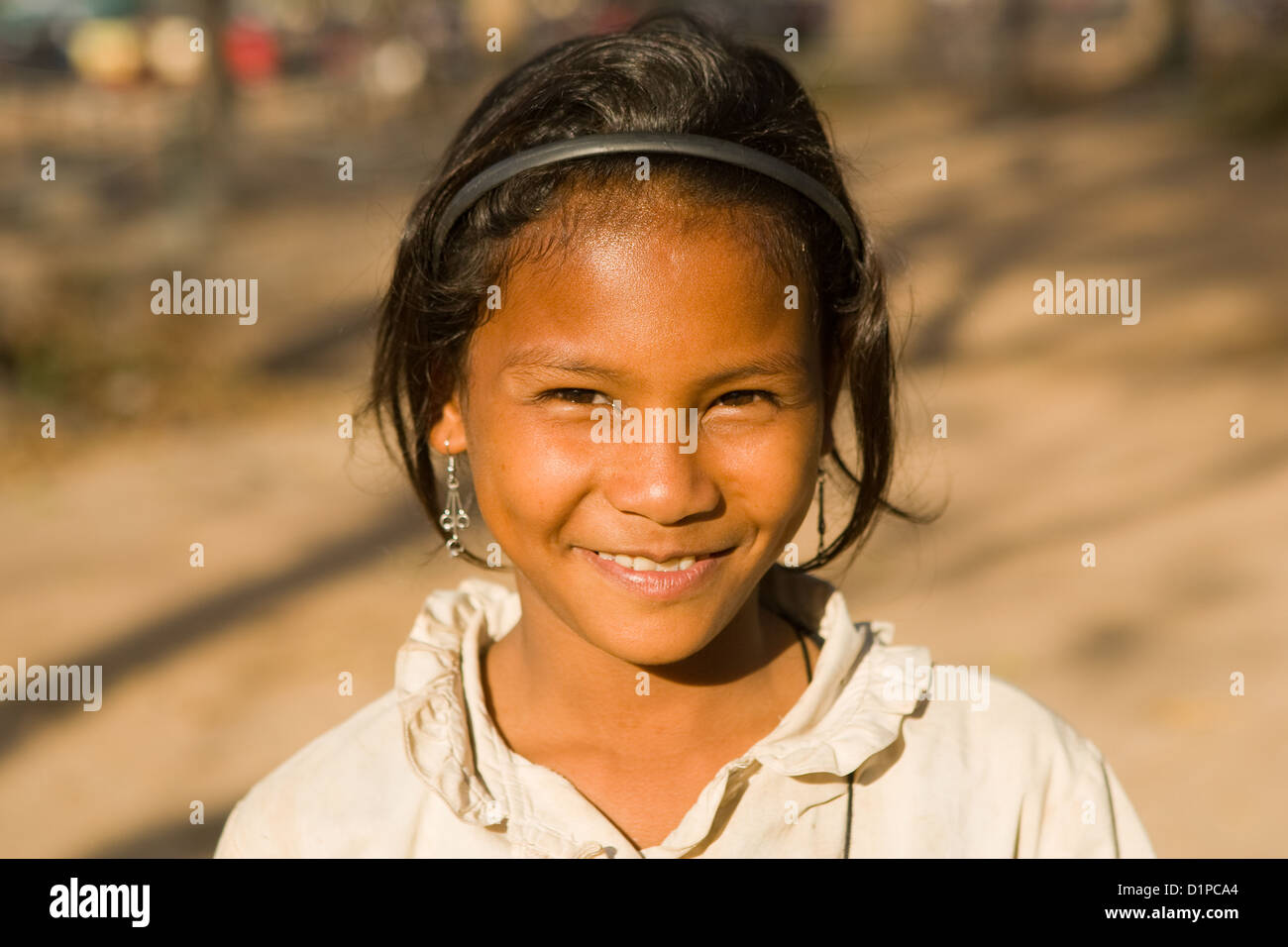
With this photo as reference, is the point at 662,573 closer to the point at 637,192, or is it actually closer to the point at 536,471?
the point at 536,471

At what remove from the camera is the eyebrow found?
1.42 m

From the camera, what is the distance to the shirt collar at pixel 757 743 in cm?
151

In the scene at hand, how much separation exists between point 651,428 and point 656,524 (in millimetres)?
101

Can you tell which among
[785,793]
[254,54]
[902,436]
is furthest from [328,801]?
[254,54]

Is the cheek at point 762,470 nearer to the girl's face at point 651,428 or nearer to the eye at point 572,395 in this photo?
the girl's face at point 651,428

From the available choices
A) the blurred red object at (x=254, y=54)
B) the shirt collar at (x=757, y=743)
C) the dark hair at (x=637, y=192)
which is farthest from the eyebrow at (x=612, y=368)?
the blurred red object at (x=254, y=54)

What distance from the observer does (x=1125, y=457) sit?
20.3 ft

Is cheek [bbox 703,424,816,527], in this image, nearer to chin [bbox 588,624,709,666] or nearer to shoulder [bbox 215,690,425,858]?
chin [bbox 588,624,709,666]

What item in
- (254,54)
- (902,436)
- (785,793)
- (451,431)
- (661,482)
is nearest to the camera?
(661,482)

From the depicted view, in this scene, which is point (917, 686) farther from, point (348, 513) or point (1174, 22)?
point (1174, 22)

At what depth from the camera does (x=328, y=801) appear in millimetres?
1559

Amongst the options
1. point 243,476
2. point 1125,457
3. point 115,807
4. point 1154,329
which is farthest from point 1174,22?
point 115,807

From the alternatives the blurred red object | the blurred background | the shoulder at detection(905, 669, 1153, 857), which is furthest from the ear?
the blurred red object

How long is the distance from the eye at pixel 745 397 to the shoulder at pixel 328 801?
56cm
